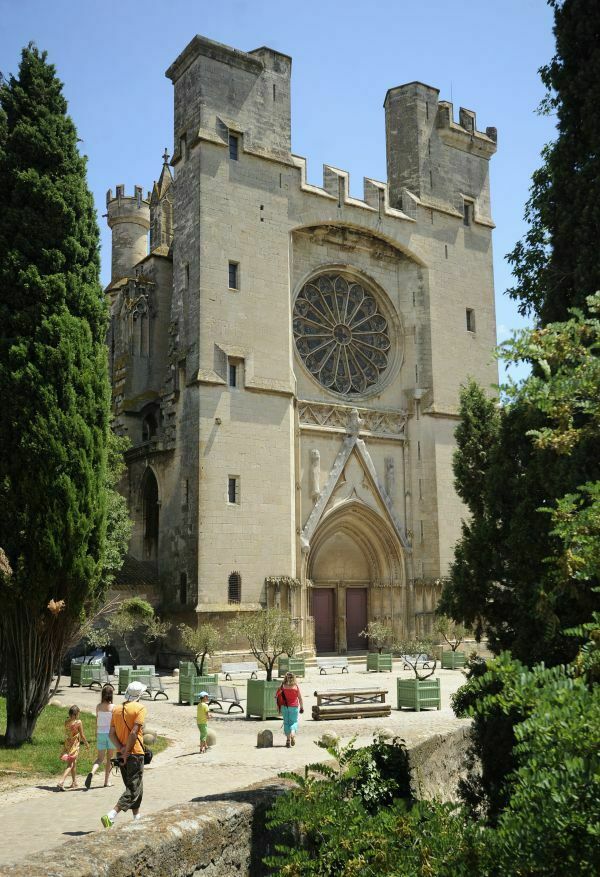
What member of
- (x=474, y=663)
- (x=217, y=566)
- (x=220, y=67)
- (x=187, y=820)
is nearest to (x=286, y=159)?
(x=220, y=67)

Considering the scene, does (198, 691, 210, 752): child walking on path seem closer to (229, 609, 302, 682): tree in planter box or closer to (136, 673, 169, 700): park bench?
(136, 673, 169, 700): park bench

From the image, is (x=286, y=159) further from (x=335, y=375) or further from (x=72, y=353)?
(x=72, y=353)

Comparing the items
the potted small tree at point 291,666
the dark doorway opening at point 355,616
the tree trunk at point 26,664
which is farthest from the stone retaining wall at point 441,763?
the dark doorway opening at point 355,616

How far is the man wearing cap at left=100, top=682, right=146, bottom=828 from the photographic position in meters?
8.08

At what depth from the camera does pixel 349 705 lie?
661 inches

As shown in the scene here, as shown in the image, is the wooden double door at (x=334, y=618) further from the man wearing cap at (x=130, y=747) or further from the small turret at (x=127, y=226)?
the man wearing cap at (x=130, y=747)

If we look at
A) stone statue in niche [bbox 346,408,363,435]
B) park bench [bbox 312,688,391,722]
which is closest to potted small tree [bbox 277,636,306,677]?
park bench [bbox 312,688,391,722]

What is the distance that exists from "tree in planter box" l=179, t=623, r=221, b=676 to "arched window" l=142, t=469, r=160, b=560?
6.06m

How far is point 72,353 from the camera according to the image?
46.3ft

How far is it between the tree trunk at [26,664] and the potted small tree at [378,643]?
45.6 feet

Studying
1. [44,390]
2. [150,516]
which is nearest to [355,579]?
[150,516]

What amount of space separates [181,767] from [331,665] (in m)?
13.8

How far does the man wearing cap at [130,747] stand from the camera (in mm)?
8078

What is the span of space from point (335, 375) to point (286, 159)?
25.4 feet
